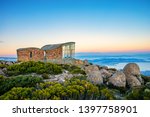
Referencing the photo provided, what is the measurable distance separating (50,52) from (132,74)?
30.8 ft

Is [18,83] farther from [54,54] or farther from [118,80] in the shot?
[54,54]

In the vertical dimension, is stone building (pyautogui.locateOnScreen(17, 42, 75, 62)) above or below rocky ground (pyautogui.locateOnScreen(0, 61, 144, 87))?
above

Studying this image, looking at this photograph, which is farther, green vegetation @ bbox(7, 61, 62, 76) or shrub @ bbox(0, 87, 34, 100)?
green vegetation @ bbox(7, 61, 62, 76)

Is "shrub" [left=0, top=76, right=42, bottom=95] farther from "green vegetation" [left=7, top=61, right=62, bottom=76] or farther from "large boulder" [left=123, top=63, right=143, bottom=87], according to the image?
"large boulder" [left=123, top=63, right=143, bottom=87]

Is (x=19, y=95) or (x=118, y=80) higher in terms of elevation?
(x=19, y=95)

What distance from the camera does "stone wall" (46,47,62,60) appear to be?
19.9 metres

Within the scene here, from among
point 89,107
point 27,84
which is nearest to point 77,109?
point 89,107

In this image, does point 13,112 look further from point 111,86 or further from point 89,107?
point 111,86

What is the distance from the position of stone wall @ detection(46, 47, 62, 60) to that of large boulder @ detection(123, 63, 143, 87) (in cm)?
856

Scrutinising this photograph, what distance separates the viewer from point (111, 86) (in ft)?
35.7

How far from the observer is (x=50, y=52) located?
20.2 m

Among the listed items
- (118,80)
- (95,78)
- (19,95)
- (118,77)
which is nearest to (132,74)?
(118,77)

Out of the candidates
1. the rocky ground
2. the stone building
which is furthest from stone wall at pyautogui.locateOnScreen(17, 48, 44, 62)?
the rocky ground

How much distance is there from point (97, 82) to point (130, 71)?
190cm
